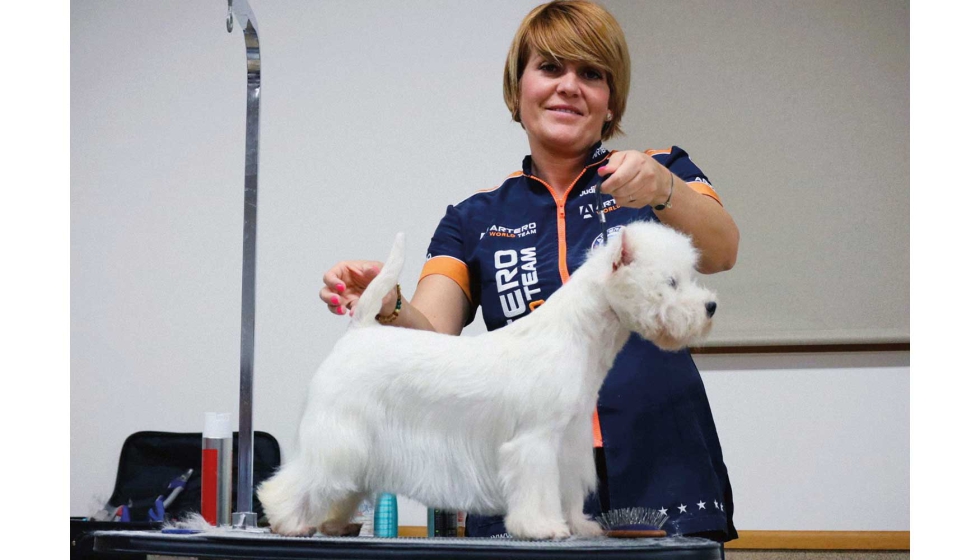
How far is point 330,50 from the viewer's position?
3115 millimetres

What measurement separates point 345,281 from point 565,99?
1.67ft

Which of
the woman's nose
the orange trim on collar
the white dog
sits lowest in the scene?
the white dog

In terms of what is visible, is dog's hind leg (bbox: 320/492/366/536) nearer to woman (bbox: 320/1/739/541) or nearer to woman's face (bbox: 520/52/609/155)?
woman (bbox: 320/1/739/541)

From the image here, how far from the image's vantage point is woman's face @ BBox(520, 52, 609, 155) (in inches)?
54.1

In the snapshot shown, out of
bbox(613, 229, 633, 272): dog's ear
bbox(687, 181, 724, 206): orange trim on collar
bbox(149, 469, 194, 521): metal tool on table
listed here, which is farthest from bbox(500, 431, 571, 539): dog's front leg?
bbox(149, 469, 194, 521): metal tool on table

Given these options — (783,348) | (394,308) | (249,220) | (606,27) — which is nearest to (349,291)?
(394,308)

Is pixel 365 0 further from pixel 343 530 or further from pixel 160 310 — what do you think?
pixel 343 530

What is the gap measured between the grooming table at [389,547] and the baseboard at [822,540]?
195 centimetres

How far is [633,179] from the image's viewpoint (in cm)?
107

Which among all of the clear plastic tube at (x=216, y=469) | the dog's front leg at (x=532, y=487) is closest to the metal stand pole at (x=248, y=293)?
the clear plastic tube at (x=216, y=469)

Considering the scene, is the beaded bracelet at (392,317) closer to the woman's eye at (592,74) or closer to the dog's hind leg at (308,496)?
the dog's hind leg at (308,496)

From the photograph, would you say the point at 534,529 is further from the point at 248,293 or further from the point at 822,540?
the point at 822,540

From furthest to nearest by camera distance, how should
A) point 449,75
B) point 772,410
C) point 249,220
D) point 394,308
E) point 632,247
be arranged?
point 449,75, point 772,410, point 249,220, point 394,308, point 632,247

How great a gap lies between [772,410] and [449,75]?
1780mm
